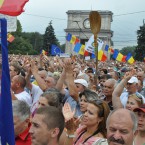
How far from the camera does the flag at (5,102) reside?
2.61 metres

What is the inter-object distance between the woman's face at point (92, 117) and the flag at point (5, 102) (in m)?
1.38

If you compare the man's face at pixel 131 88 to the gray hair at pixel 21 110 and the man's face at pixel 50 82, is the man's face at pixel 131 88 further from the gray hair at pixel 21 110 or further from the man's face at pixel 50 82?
the gray hair at pixel 21 110

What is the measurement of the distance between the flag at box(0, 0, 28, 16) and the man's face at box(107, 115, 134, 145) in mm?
1290

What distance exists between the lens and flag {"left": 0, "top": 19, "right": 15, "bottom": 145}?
2611 mm

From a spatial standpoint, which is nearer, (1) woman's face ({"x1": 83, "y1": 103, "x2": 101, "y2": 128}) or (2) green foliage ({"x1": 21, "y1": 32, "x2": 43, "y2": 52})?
(1) woman's face ({"x1": 83, "y1": 103, "x2": 101, "y2": 128})

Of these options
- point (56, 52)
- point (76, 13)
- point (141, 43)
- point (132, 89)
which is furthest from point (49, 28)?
point (132, 89)

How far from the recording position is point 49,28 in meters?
74.2

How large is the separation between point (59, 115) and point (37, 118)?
185 millimetres

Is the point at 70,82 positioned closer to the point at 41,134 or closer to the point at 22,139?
the point at 22,139

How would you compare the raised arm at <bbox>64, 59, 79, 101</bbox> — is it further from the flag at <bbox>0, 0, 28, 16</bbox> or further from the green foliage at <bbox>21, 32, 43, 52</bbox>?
the green foliage at <bbox>21, 32, 43, 52</bbox>

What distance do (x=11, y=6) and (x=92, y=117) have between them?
4.86 feet

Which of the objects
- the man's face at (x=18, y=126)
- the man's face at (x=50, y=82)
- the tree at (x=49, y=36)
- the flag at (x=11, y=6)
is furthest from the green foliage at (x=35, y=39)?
the flag at (x=11, y=6)

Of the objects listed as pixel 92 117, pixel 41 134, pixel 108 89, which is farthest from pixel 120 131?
pixel 108 89

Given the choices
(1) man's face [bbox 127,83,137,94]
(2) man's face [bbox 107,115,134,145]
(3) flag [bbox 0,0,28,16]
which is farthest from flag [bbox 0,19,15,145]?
(1) man's face [bbox 127,83,137,94]
